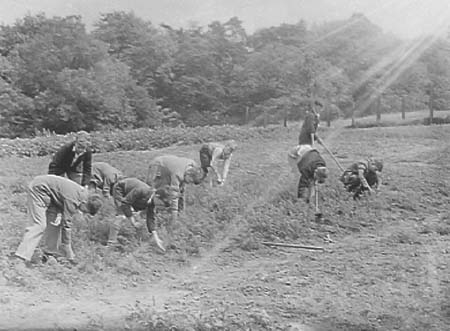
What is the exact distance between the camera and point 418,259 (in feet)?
7.91

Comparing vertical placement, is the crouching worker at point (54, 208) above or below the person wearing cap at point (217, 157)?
below

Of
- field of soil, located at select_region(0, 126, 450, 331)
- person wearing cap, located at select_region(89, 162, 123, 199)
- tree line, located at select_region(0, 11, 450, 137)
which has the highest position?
tree line, located at select_region(0, 11, 450, 137)

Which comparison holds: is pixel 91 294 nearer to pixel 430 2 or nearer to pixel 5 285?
pixel 5 285

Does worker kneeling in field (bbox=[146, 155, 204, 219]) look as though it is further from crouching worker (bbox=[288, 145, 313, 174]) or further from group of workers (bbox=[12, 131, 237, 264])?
crouching worker (bbox=[288, 145, 313, 174])

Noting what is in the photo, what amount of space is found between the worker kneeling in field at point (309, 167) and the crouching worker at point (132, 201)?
61cm

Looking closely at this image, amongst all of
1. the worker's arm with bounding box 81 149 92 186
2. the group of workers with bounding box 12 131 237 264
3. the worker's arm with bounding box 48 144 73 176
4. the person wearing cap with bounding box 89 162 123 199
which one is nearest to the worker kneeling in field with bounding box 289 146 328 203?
the group of workers with bounding box 12 131 237 264

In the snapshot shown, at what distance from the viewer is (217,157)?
2787mm

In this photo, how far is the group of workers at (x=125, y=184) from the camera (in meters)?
2.45

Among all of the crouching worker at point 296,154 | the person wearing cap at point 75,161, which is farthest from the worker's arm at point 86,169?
the crouching worker at point 296,154

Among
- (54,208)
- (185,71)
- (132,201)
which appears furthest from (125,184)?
(185,71)

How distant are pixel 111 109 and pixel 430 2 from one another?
1.29m

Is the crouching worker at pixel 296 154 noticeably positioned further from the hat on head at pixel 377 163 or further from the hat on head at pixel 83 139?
the hat on head at pixel 83 139

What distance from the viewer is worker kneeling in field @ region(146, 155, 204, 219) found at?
2711 millimetres

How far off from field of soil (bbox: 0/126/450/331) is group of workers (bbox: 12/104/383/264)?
0.05 m
